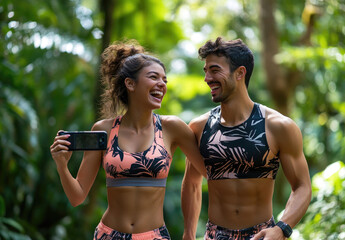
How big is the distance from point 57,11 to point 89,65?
7.21 feet

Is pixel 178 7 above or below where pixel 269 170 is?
above

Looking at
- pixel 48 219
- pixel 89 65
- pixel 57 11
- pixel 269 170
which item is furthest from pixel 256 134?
pixel 48 219

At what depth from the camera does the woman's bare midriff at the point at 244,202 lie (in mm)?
3650

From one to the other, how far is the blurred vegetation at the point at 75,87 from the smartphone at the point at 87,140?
74.9 inches

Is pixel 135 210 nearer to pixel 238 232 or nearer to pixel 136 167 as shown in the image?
pixel 136 167

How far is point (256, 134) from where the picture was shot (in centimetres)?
369

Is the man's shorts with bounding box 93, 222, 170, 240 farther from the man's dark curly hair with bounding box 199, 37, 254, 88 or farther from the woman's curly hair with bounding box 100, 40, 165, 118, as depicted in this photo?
the man's dark curly hair with bounding box 199, 37, 254, 88

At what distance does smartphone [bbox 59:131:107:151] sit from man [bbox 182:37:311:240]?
0.77 m

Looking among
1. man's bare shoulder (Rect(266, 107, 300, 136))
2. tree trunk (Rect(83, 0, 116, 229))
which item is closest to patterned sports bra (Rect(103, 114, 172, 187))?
man's bare shoulder (Rect(266, 107, 300, 136))

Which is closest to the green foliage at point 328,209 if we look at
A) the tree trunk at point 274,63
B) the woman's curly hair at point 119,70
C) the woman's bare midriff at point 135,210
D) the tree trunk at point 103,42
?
the woman's bare midriff at point 135,210

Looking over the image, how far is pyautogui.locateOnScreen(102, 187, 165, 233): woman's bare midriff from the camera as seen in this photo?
3.57m

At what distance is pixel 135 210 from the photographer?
11.7 feet

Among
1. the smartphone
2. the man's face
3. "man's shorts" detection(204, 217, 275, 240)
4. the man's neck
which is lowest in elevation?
"man's shorts" detection(204, 217, 275, 240)

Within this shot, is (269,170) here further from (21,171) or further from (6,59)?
(21,171)
